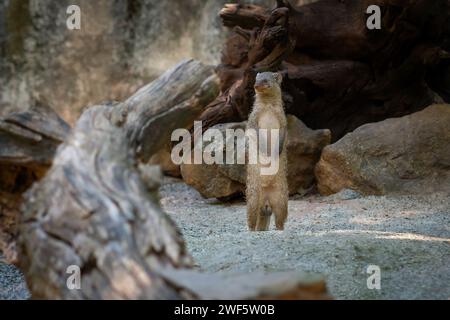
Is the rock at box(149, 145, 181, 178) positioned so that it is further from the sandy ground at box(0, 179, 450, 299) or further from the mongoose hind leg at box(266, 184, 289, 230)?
the mongoose hind leg at box(266, 184, 289, 230)

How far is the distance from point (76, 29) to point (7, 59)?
1131 millimetres

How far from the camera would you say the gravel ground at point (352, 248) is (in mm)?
3512

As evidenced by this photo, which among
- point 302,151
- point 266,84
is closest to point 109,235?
point 266,84

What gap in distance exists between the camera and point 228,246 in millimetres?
4324

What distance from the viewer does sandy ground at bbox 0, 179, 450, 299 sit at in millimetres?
3502

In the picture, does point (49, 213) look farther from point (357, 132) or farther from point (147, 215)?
point (357, 132)

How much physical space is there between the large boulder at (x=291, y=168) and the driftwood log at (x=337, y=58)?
16.7 inches

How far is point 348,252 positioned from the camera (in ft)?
13.1

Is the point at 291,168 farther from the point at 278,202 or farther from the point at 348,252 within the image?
the point at 348,252

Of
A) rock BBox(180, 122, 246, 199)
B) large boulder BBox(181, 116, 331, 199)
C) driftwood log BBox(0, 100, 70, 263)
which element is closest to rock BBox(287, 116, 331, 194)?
large boulder BBox(181, 116, 331, 199)

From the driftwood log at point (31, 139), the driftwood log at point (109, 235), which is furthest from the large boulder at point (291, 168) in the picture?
the driftwood log at point (109, 235)

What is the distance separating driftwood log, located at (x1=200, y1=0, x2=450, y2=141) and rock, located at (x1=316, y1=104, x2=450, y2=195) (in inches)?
40.5

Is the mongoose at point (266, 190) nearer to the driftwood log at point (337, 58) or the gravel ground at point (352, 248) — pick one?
the gravel ground at point (352, 248)

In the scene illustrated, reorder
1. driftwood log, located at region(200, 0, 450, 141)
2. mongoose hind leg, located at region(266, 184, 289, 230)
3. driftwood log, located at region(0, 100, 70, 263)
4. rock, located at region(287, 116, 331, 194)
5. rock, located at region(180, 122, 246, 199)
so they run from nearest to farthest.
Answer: driftwood log, located at region(0, 100, 70, 263), mongoose hind leg, located at region(266, 184, 289, 230), driftwood log, located at region(200, 0, 450, 141), rock, located at region(180, 122, 246, 199), rock, located at region(287, 116, 331, 194)
